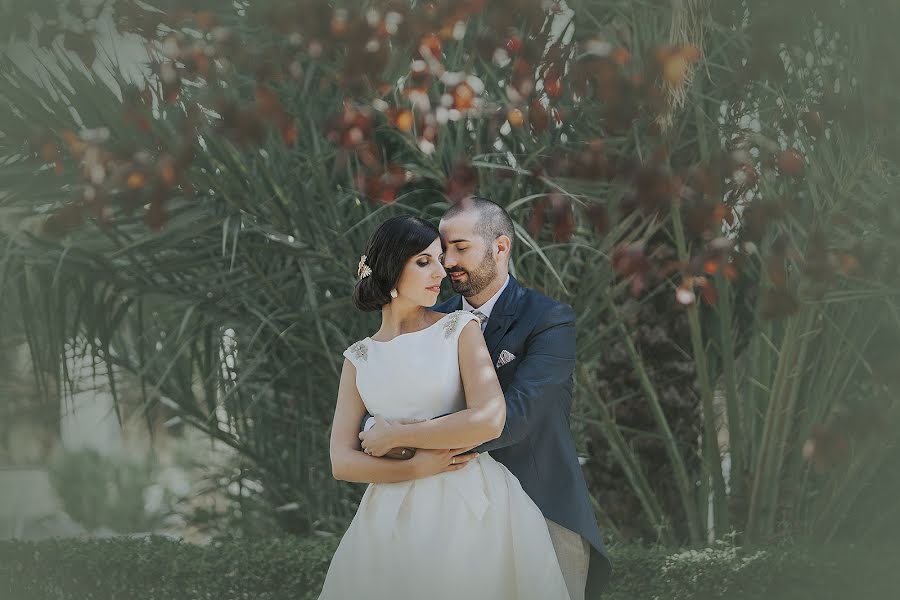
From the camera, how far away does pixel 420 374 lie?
2746mm

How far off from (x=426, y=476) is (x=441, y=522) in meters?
0.12

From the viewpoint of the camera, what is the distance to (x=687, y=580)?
4746 millimetres

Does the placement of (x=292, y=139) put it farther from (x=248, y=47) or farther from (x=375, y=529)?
(x=375, y=529)

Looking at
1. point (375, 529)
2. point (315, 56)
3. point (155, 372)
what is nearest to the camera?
point (375, 529)

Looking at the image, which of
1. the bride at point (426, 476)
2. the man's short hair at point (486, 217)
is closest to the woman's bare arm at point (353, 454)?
the bride at point (426, 476)

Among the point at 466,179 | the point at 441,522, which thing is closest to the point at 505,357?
the point at 441,522

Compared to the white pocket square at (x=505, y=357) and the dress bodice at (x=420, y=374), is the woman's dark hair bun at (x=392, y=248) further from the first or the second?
the white pocket square at (x=505, y=357)

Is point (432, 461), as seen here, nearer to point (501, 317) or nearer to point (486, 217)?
point (501, 317)

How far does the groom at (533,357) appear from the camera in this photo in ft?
9.45

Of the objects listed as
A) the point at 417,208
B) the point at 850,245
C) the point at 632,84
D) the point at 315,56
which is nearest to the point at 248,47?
the point at 315,56

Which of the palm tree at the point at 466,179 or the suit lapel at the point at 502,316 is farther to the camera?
the palm tree at the point at 466,179

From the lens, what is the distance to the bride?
8.99 ft

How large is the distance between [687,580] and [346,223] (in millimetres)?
2159

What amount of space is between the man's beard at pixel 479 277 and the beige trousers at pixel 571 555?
2.05 ft
